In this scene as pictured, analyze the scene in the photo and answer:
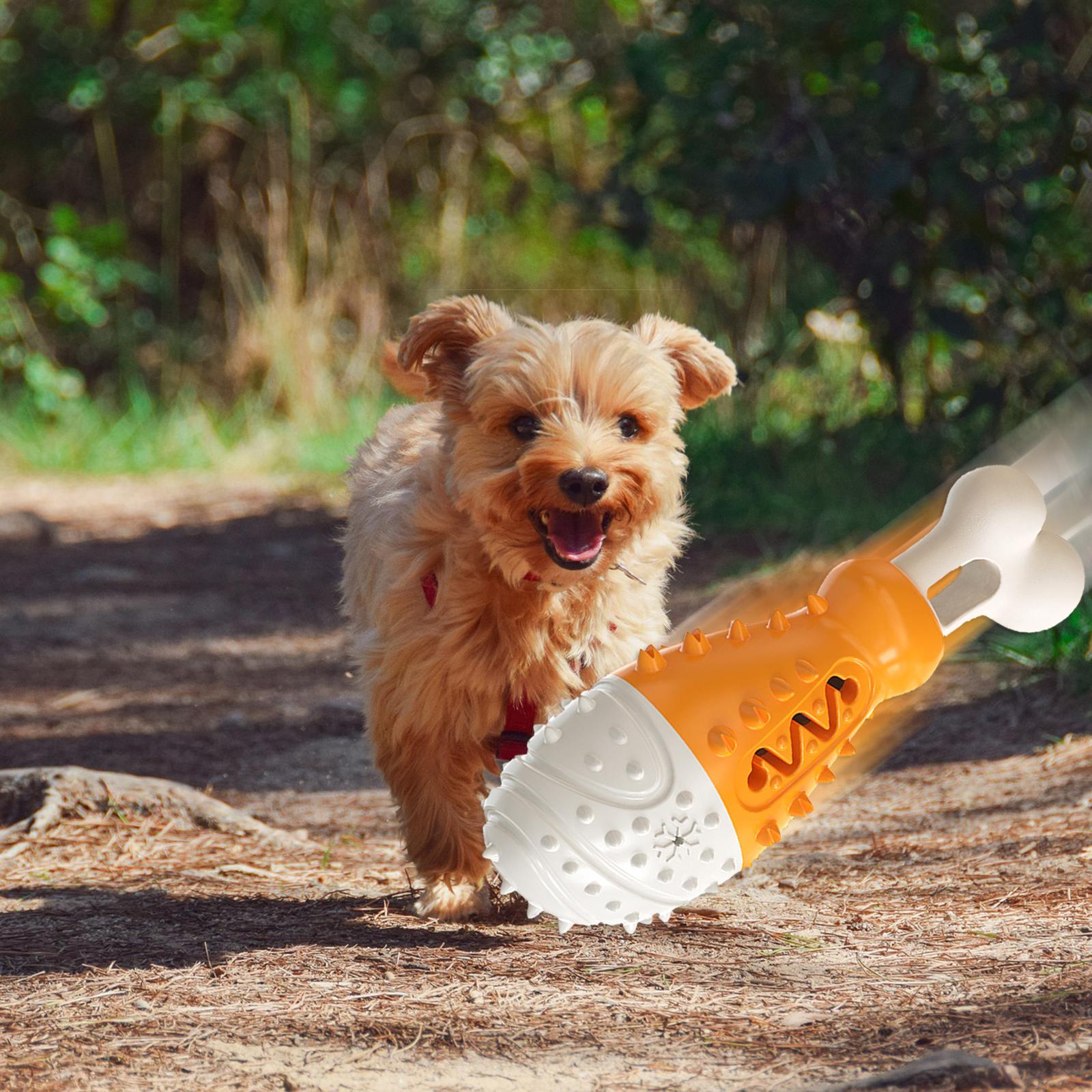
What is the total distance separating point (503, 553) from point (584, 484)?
0.25 metres

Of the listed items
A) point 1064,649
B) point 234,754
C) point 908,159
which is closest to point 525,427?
point 234,754

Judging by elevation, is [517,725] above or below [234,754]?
above

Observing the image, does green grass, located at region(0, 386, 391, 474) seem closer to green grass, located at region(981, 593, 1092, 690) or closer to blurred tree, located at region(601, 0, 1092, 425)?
blurred tree, located at region(601, 0, 1092, 425)

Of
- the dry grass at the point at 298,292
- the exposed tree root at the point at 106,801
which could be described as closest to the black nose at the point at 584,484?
the exposed tree root at the point at 106,801

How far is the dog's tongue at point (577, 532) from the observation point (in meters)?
3.22

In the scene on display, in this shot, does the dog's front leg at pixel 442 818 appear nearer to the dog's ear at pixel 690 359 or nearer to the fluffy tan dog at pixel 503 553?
the fluffy tan dog at pixel 503 553

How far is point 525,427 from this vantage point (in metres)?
3.28

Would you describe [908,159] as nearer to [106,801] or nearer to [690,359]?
[690,359]

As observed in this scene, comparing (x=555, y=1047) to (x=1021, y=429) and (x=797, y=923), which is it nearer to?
(x=797, y=923)

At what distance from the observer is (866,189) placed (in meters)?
6.84

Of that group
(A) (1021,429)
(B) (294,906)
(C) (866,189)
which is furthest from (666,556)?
(A) (1021,429)

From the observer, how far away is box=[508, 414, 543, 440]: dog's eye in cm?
327

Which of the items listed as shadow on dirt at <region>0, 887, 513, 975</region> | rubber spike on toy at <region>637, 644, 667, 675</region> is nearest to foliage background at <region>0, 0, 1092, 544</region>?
shadow on dirt at <region>0, 887, 513, 975</region>

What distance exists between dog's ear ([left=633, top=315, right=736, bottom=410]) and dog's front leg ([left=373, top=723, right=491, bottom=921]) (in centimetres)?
Answer: 105
